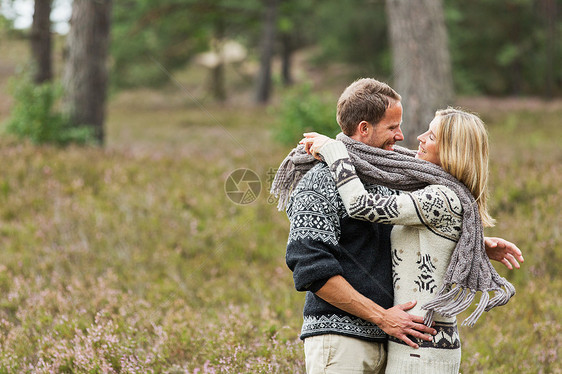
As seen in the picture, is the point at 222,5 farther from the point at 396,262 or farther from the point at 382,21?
the point at 396,262

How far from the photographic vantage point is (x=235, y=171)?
8.27 meters

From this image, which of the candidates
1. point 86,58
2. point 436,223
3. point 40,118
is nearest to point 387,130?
point 436,223

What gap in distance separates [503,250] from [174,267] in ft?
12.9

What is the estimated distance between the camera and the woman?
2.32m

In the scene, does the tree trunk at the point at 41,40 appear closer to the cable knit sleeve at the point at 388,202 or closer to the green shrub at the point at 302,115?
the green shrub at the point at 302,115

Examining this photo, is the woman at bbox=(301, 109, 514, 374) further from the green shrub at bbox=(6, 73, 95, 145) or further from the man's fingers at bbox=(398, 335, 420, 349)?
the green shrub at bbox=(6, 73, 95, 145)

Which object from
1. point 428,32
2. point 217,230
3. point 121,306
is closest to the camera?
point 121,306

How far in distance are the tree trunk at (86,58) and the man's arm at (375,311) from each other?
8475 millimetres

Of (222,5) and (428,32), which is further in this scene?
(222,5)

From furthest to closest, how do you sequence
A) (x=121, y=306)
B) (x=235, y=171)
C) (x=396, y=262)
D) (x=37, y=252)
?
1. (x=235, y=171)
2. (x=37, y=252)
3. (x=121, y=306)
4. (x=396, y=262)

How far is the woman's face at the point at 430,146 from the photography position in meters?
2.47

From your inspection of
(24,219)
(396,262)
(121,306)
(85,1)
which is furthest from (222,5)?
(396,262)

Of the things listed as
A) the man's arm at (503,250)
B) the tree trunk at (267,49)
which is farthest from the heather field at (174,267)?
the tree trunk at (267,49)

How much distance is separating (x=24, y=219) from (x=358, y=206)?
5715mm
